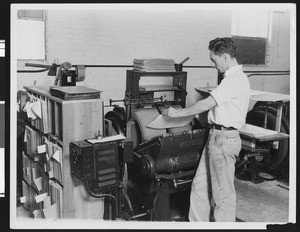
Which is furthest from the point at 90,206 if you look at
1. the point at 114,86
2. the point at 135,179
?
the point at 114,86

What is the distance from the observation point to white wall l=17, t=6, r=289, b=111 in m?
4.62

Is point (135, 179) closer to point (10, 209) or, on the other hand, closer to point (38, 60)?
point (10, 209)

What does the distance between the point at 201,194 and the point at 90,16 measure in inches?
110

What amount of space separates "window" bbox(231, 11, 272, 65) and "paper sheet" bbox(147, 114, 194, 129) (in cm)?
264

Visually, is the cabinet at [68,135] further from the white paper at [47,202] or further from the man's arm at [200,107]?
the man's arm at [200,107]

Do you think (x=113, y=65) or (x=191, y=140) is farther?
(x=113, y=65)

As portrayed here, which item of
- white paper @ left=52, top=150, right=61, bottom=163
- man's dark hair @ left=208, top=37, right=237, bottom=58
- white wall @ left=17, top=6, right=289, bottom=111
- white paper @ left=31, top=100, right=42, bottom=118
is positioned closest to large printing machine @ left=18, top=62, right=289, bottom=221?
white paper @ left=52, top=150, right=61, bottom=163

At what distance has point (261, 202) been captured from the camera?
3896 millimetres

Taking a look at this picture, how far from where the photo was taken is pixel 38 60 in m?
4.49

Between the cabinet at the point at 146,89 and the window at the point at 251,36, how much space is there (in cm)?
157

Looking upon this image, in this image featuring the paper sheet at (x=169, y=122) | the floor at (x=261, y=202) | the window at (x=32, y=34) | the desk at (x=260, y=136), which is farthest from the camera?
the window at (x=32, y=34)

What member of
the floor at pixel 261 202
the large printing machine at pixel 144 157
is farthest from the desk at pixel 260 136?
the floor at pixel 261 202

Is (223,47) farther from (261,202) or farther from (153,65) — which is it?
(261,202)

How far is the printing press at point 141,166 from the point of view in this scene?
274 centimetres
